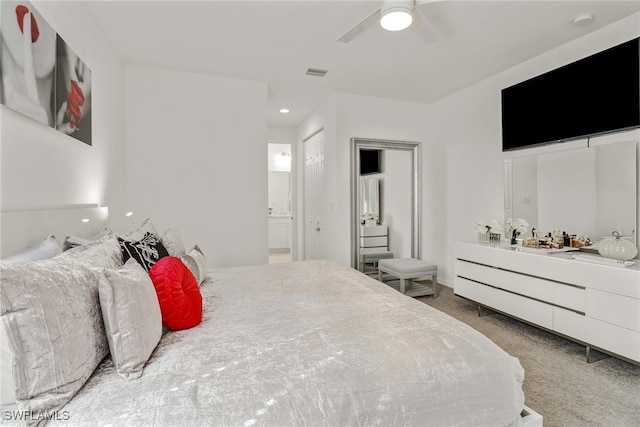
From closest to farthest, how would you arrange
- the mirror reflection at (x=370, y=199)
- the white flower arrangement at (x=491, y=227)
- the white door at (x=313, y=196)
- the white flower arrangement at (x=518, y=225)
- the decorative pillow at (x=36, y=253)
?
the decorative pillow at (x=36, y=253)
the white flower arrangement at (x=518, y=225)
the white flower arrangement at (x=491, y=227)
the mirror reflection at (x=370, y=199)
the white door at (x=313, y=196)

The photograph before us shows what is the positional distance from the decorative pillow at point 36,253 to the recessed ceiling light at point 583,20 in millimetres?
3848

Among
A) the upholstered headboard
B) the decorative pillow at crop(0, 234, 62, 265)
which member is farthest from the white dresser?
the upholstered headboard

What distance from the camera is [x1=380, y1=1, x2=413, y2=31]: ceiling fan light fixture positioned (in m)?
2.03

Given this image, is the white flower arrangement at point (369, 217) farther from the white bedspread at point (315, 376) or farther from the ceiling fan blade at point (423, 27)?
the white bedspread at point (315, 376)

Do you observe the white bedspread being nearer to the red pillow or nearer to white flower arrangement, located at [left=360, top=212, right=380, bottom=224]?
the red pillow

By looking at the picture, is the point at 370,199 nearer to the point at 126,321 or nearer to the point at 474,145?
the point at 474,145

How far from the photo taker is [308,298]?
1821mm

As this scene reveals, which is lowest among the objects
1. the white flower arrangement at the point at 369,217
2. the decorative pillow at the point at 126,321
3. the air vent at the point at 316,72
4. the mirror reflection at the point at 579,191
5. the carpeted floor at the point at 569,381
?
the carpeted floor at the point at 569,381

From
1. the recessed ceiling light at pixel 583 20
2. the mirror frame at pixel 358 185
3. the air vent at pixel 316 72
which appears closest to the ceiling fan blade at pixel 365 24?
the air vent at pixel 316 72

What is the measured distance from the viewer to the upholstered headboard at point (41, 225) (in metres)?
1.24

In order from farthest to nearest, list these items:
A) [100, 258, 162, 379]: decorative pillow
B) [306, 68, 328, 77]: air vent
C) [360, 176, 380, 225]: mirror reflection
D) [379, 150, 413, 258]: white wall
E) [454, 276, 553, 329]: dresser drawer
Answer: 1. [379, 150, 413, 258]: white wall
2. [360, 176, 380, 225]: mirror reflection
3. [306, 68, 328, 77]: air vent
4. [454, 276, 553, 329]: dresser drawer
5. [100, 258, 162, 379]: decorative pillow

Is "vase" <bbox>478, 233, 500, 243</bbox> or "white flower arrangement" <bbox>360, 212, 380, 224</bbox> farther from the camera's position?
"white flower arrangement" <bbox>360, 212, 380, 224</bbox>

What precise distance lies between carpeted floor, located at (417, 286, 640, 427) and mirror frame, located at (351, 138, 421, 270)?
187cm

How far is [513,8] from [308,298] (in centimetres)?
264
